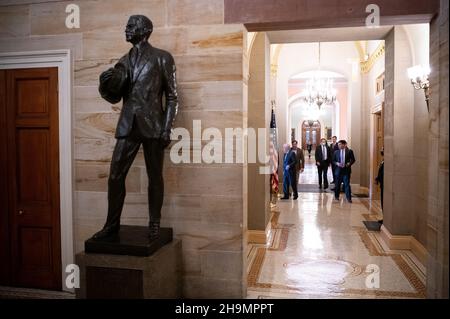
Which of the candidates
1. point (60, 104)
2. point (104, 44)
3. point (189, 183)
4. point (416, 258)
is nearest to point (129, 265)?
point (189, 183)

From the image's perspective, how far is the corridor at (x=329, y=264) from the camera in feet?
13.4

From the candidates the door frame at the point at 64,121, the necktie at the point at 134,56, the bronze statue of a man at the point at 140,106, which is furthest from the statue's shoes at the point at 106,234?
the necktie at the point at 134,56

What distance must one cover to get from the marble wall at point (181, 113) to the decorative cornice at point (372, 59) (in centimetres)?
730

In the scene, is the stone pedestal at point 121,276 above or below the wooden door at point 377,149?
below

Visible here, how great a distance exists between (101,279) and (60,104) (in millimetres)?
1923

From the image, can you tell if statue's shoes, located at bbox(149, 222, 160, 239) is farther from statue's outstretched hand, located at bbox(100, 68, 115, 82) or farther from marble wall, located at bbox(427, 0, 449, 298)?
marble wall, located at bbox(427, 0, 449, 298)

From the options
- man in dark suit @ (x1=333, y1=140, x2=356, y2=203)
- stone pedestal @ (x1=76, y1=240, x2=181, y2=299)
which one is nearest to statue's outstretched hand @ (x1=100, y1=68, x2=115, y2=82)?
stone pedestal @ (x1=76, y1=240, x2=181, y2=299)

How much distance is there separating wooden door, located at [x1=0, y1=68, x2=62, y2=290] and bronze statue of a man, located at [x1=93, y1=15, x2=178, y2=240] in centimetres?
115

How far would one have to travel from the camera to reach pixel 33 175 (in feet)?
13.4

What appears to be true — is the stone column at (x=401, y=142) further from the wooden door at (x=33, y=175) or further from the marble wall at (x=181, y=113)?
the wooden door at (x=33, y=175)

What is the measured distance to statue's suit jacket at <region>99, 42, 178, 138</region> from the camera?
3145 millimetres

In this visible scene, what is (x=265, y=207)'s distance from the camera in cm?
612

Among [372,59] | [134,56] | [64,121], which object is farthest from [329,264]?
[372,59]

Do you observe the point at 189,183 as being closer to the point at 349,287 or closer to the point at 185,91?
the point at 185,91
